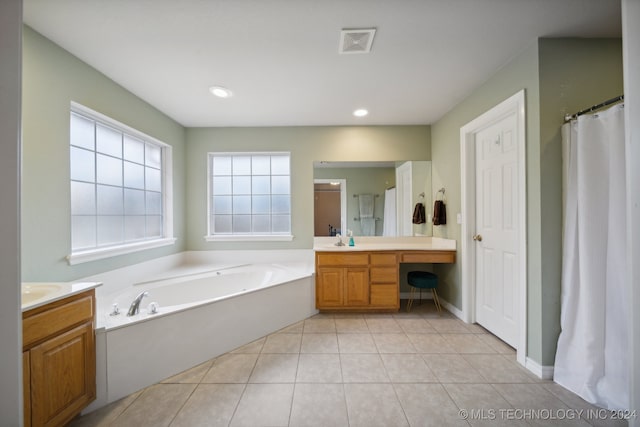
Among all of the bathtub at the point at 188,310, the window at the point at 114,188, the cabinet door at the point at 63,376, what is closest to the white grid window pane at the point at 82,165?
the window at the point at 114,188

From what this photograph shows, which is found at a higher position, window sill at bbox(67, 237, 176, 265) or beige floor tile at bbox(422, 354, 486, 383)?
window sill at bbox(67, 237, 176, 265)

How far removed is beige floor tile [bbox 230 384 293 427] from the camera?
141 cm

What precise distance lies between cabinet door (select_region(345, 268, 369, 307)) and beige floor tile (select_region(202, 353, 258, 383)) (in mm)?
1180

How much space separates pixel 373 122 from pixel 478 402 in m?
2.87

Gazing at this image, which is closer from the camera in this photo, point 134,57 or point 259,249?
point 134,57

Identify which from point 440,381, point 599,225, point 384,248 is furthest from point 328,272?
point 599,225

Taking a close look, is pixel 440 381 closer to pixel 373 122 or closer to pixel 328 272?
pixel 328 272

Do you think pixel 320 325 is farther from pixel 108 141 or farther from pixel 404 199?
pixel 108 141

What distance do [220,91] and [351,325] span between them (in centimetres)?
263

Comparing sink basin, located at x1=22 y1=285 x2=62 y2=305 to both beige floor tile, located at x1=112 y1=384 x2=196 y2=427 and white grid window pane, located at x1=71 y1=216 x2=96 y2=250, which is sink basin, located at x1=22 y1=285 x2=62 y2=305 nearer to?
white grid window pane, located at x1=71 y1=216 x2=96 y2=250

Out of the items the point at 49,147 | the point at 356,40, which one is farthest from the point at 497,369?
the point at 49,147

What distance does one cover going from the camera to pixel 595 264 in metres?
1.52

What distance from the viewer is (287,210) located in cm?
344

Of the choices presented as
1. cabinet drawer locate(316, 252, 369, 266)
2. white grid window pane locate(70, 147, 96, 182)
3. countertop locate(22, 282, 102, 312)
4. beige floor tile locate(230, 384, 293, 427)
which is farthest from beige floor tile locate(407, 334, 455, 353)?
white grid window pane locate(70, 147, 96, 182)
